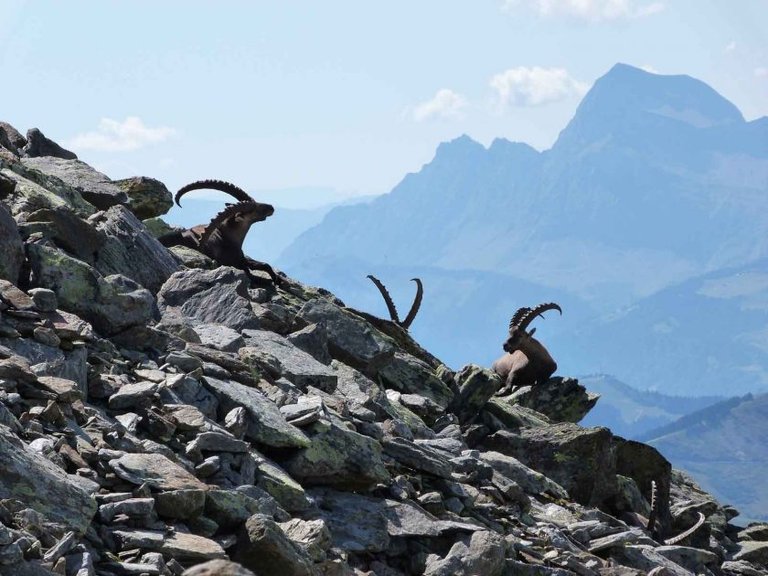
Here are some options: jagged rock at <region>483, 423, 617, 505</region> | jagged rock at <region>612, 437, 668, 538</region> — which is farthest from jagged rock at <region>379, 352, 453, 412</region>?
jagged rock at <region>612, 437, 668, 538</region>

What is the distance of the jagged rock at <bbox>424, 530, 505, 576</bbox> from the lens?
14.2 m

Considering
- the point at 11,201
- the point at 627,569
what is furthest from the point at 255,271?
the point at 627,569

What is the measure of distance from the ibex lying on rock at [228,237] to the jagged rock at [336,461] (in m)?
13.3

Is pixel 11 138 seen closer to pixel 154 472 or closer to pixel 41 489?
pixel 154 472

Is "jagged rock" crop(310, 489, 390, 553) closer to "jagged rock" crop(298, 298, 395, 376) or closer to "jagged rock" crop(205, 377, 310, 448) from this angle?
"jagged rock" crop(205, 377, 310, 448)

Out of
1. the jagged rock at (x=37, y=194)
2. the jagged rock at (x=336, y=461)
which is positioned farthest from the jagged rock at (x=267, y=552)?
the jagged rock at (x=37, y=194)

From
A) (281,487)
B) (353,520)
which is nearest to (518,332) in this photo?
(353,520)

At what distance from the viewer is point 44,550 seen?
32.4 ft

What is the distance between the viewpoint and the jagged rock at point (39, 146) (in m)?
33.0

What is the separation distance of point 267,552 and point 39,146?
24550mm

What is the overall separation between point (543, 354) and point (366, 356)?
14880 mm

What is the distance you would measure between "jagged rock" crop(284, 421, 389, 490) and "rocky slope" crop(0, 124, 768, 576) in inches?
1.1

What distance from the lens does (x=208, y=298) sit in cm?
2200

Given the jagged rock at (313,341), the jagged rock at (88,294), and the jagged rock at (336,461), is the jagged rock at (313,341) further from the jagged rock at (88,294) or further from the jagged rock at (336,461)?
the jagged rock at (336,461)
